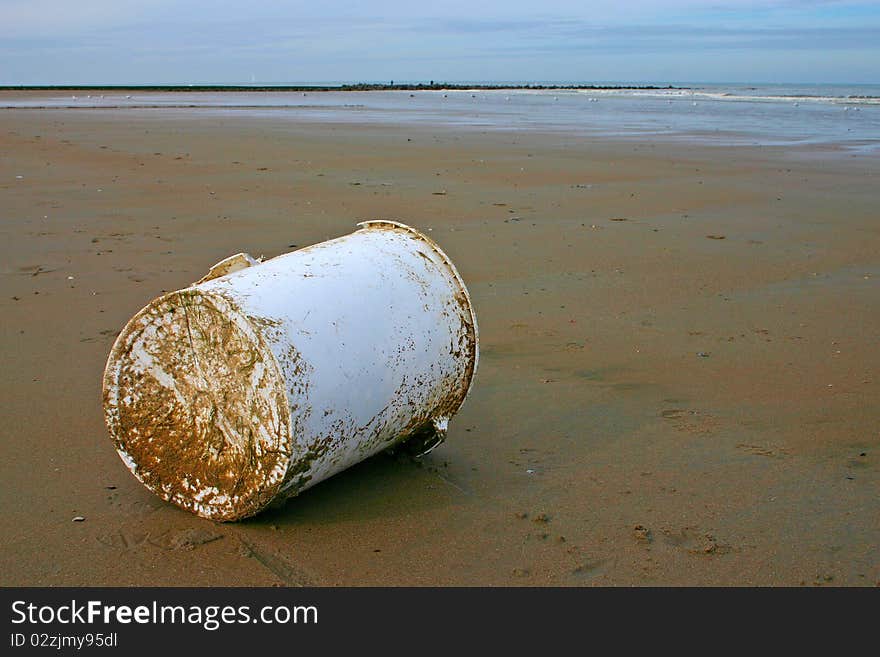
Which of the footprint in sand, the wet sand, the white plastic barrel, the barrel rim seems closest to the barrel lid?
the white plastic barrel

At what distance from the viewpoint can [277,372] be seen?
282 cm

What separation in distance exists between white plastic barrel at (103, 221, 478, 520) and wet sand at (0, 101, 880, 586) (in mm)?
220

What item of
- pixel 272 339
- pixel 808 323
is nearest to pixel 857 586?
pixel 272 339

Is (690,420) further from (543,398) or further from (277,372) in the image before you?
(277,372)

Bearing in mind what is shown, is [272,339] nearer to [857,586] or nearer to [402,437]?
[402,437]

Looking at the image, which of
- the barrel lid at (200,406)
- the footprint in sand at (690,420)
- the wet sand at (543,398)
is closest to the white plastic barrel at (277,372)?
the barrel lid at (200,406)

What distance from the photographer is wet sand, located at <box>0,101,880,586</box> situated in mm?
2998

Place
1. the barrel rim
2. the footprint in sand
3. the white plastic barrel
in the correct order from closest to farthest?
the white plastic barrel → the barrel rim → the footprint in sand

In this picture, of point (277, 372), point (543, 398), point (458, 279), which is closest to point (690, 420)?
point (543, 398)

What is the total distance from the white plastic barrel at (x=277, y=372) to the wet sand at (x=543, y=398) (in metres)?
0.22

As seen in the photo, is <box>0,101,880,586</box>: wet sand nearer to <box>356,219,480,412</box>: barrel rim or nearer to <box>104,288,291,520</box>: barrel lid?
<box>104,288,291,520</box>: barrel lid

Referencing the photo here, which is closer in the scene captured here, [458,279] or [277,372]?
[277,372]

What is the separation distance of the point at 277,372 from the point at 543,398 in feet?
6.21
